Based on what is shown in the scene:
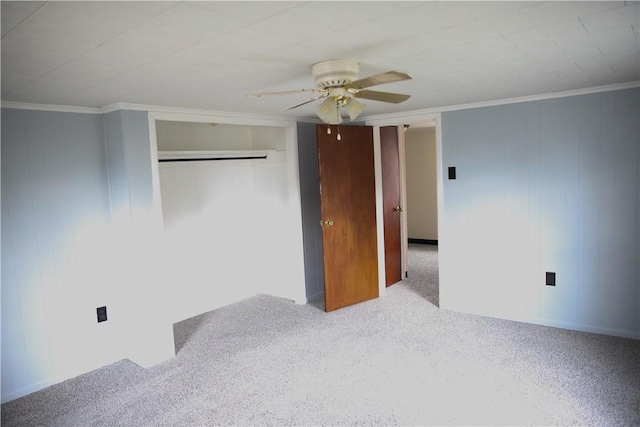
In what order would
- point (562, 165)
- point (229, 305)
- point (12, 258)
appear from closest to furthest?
point (12, 258), point (562, 165), point (229, 305)

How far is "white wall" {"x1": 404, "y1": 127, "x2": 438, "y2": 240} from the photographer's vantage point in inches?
297

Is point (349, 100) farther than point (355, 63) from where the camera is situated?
Yes

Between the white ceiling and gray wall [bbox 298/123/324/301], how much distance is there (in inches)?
67.1

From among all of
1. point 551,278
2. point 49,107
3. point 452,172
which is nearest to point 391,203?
point 452,172

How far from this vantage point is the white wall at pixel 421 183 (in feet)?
24.7

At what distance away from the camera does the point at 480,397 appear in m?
2.79

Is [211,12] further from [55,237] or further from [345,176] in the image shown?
[345,176]

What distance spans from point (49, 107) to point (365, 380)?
2814 mm

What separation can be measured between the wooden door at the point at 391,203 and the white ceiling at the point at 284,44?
2.13 m

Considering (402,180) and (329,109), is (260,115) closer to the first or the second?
(329,109)

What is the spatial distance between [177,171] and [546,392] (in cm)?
350

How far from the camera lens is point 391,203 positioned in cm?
533

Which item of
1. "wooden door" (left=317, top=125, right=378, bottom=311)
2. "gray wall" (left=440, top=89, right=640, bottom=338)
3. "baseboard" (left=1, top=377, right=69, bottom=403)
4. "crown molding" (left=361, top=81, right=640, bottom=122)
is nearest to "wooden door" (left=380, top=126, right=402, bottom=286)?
"wooden door" (left=317, top=125, right=378, bottom=311)

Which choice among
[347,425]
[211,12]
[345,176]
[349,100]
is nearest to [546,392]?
[347,425]
